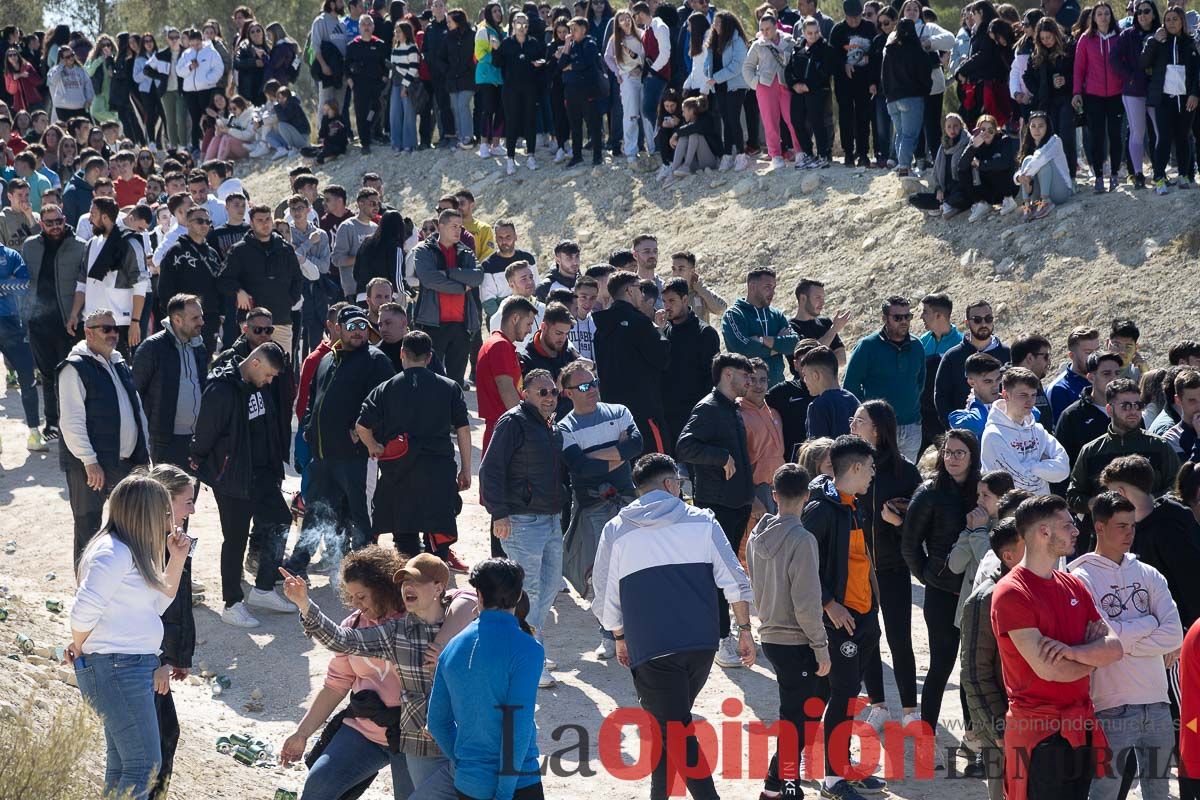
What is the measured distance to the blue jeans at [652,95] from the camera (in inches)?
A: 762

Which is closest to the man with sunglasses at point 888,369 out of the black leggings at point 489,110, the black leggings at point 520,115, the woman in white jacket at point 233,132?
the black leggings at point 520,115

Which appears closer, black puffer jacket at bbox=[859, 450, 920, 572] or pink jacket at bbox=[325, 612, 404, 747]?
pink jacket at bbox=[325, 612, 404, 747]

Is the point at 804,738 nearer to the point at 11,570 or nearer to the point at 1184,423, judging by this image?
the point at 1184,423

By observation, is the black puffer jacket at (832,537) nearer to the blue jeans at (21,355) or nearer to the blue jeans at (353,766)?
the blue jeans at (353,766)

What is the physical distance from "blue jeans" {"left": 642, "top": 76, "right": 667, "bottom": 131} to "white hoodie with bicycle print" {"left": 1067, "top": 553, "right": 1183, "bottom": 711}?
13.6 m

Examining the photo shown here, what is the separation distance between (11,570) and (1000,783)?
7.59m

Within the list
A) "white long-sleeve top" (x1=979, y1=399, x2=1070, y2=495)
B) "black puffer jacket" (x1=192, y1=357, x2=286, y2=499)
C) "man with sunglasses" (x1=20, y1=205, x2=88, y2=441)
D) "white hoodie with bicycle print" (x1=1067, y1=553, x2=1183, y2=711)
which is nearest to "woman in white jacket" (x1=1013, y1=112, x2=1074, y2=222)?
"white long-sleeve top" (x1=979, y1=399, x2=1070, y2=495)

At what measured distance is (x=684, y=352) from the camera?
1137cm

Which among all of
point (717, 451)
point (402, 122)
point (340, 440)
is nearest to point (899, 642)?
point (717, 451)

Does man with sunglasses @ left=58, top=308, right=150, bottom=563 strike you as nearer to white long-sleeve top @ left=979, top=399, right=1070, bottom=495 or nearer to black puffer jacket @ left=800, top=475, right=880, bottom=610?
black puffer jacket @ left=800, top=475, right=880, bottom=610

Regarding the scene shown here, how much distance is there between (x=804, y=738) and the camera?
7.61 meters

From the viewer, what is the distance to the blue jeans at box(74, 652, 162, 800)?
6371mm

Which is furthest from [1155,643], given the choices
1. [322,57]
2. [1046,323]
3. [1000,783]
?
[322,57]

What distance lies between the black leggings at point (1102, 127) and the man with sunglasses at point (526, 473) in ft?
29.0
